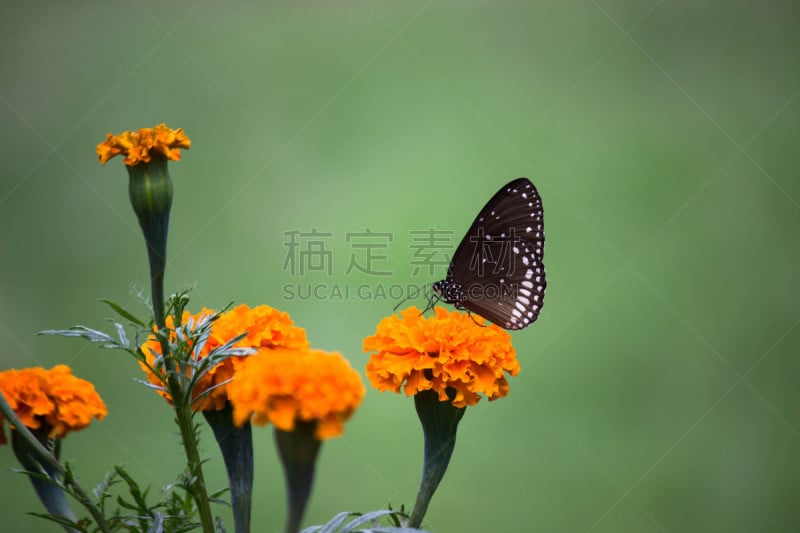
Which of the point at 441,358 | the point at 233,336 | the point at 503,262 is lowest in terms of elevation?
the point at 233,336

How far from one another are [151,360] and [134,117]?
2.24 metres

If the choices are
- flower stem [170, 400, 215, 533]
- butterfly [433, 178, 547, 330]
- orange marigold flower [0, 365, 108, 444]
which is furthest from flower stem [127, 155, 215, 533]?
butterfly [433, 178, 547, 330]

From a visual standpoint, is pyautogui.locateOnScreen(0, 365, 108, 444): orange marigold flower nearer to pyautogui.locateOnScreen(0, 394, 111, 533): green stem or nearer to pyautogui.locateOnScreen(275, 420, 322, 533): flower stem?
pyautogui.locateOnScreen(0, 394, 111, 533): green stem

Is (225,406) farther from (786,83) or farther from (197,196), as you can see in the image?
(786,83)

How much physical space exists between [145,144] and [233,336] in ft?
0.80

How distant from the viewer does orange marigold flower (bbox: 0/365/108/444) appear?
0.90 metres

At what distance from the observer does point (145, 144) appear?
86 centimetres

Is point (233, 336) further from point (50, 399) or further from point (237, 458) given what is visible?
point (50, 399)

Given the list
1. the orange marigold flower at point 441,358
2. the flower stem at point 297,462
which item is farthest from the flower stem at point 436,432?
the flower stem at point 297,462

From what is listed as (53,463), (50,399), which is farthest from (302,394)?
(50,399)

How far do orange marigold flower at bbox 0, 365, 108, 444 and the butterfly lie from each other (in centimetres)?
67

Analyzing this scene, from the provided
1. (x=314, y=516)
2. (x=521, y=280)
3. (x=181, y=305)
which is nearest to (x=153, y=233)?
(x=181, y=305)

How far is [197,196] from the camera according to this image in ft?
8.86

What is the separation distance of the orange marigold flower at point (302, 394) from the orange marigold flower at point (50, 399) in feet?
1.40
